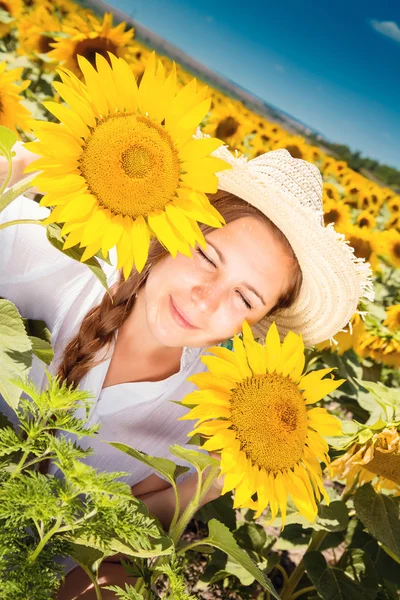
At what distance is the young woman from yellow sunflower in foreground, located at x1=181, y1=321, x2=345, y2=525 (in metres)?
0.22

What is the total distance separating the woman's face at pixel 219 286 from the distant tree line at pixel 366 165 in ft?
26.2

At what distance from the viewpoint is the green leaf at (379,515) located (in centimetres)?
107

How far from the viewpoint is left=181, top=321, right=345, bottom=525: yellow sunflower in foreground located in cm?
68

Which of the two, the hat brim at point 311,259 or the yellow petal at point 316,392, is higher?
the hat brim at point 311,259

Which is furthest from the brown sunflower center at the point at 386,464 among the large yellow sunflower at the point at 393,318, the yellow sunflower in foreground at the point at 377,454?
the large yellow sunflower at the point at 393,318

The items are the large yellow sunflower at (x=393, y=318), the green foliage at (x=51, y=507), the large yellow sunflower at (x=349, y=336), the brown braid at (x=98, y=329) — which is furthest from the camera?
the large yellow sunflower at (x=393, y=318)

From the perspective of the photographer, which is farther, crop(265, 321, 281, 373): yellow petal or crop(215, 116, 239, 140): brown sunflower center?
crop(215, 116, 239, 140): brown sunflower center

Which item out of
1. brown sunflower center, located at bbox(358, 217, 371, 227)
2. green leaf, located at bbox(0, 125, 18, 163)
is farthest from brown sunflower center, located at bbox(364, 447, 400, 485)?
brown sunflower center, located at bbox(358, 217, 371, 227)

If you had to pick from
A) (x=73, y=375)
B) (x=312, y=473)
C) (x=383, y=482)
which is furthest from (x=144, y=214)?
(x=383, y=482)

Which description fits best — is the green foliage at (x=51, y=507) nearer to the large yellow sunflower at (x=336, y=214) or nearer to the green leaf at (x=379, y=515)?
the green leaf at (x=379, y=515)

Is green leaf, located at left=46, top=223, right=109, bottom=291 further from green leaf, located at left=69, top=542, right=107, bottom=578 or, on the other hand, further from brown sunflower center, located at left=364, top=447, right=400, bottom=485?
brown sunflower center, located at left=364, top=447, right=400, bottom=485

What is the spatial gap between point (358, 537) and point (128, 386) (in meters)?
0.85

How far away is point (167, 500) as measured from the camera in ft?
4.04

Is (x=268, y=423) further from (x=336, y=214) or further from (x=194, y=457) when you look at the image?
(x=336, y=214)
